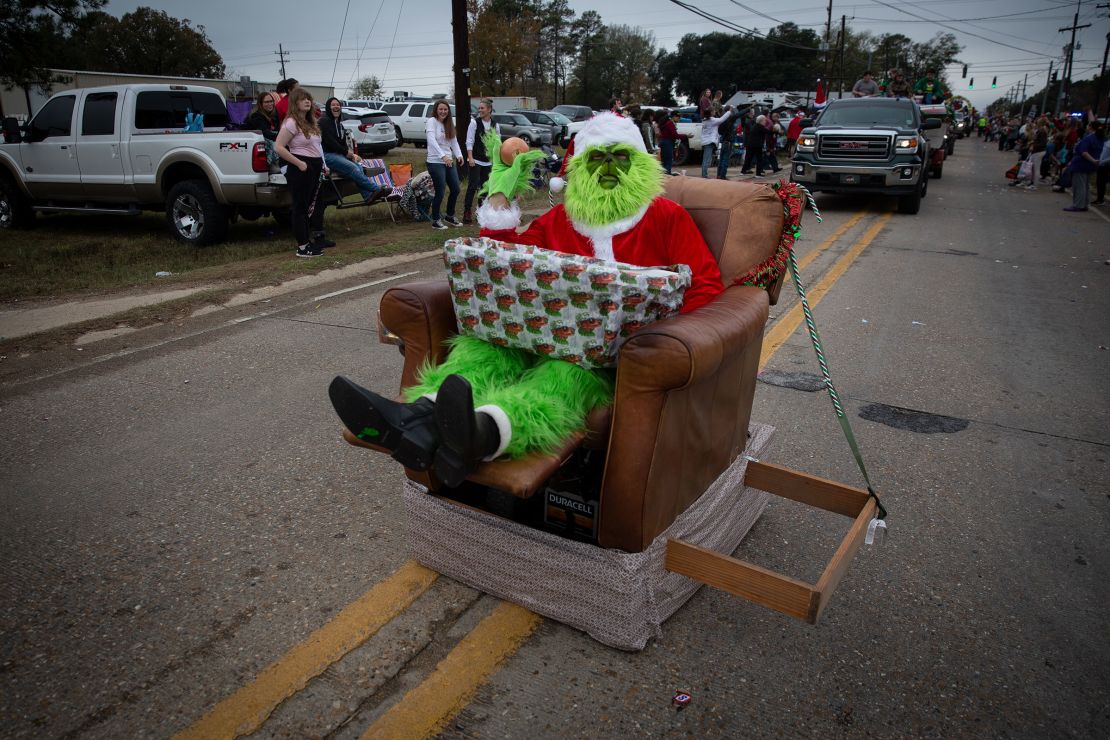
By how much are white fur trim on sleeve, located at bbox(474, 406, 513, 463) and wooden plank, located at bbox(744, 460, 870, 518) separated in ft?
4.06

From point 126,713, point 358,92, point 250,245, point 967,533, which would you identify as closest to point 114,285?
point 250,245

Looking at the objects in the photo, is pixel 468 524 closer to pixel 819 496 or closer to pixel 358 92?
pixel 819 496

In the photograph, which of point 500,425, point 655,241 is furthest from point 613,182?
point 500,425

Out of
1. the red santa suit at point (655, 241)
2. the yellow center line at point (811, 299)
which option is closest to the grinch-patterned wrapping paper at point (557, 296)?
the red santa suit at point (655, 241)

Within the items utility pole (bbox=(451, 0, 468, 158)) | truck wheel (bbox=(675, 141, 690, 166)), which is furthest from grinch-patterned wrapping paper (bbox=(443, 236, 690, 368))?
truck wheel (bbox=(675, 141, 690, 166))

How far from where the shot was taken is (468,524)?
2.63 meters

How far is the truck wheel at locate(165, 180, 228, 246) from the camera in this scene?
8.97 meters

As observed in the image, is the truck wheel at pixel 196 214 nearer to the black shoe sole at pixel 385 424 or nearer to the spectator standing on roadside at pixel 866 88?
the black shoe sole at pixel 385 424

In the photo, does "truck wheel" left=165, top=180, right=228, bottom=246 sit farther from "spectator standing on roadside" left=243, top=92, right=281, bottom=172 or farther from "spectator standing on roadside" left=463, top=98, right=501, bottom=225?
"spectator standing on roadside" left=463, top=98, right=501, bottom=225

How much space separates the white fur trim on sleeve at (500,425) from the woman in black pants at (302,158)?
6837mm

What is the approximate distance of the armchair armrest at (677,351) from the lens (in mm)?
2107

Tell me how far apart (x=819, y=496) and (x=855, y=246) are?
7.77 m

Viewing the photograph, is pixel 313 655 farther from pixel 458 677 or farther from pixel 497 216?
pixel 497 216

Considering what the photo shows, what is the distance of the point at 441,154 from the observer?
10320mm
